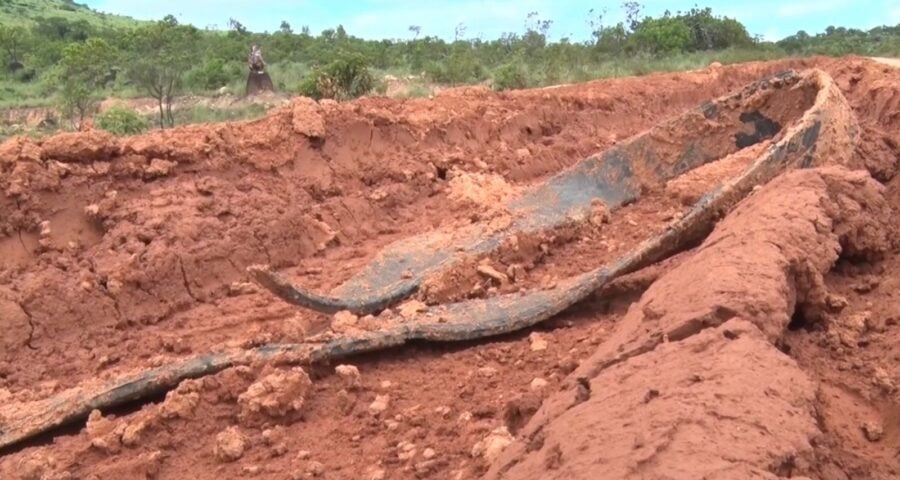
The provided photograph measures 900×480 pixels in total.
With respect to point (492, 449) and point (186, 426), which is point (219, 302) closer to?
point (186, 426)

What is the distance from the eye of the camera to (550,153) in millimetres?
7562

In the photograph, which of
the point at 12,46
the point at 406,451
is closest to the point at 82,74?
the point at 12,46

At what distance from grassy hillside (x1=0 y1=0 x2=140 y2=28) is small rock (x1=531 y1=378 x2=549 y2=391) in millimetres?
37526

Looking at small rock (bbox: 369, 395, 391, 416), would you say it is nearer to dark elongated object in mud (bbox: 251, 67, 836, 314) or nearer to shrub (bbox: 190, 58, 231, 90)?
dark elongated object in mud (bbox: 251, 67, 836, 314)

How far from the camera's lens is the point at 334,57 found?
74.8 feet

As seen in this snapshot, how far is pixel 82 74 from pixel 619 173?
1557cm

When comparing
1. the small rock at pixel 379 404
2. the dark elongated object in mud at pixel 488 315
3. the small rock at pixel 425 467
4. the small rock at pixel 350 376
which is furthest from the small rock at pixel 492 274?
the small rock at pixel 425 467

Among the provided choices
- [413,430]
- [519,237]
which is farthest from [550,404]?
[519,237]

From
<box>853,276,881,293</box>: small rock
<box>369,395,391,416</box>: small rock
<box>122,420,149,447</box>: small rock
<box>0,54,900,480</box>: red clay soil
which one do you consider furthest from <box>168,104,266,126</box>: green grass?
<box>853,276,881,293</box>: small rock

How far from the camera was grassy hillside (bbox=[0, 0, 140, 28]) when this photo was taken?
39.2 metres

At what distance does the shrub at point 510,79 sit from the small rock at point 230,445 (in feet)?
39.9

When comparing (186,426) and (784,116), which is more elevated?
(784,116)

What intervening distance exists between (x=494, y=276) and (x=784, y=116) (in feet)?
8.40

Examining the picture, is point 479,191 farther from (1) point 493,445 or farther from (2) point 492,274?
(1) point 493,445
